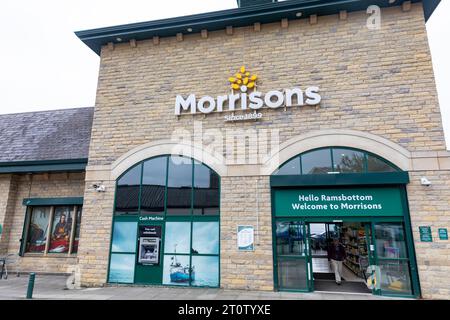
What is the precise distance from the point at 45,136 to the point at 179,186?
8628mm

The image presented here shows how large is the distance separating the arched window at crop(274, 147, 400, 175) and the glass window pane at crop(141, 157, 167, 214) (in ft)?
12.9

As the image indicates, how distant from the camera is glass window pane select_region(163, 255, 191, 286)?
9186 millimetres

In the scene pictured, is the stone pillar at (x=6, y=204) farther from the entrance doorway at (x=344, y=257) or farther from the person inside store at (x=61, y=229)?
the entrance doorway at (x=344, y=257)

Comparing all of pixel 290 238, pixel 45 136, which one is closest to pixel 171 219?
pixel 290 238

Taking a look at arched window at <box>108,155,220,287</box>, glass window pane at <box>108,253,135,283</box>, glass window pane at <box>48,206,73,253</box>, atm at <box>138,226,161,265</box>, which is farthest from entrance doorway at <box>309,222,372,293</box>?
glass window pane at <box>48,206,73,253</box>

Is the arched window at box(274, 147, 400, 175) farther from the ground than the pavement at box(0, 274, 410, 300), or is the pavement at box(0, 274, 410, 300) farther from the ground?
the arched window at box(274, 147, 400, 175)

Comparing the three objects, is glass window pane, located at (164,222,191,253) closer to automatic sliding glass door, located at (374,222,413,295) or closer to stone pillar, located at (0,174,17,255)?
automatic sliding glass door, located at (374,222,413,295)

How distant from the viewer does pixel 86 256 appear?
32.1ft

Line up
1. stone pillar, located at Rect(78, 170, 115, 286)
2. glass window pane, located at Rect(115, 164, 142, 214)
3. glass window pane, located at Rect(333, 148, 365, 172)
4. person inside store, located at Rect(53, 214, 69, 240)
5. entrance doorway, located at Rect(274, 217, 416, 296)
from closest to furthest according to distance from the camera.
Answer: entrance doorway, located at Rect(274, 217, 416, 296), glass window pane, located at Rect(333, 148, 365, 172), stone pillar, located at Rect(78, 170, 115, 286), glass window pane, located at Rect(115, 164, 142, 214), person inside store, located at Rect(53, 214, 69, 240)

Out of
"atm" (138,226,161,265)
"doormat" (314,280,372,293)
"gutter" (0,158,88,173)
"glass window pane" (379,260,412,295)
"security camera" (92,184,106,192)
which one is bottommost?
"doormat" (314,280,372,293)

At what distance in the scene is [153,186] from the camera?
1002cm

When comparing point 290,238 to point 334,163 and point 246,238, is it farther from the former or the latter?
point 334,163

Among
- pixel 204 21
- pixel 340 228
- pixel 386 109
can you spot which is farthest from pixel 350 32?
pixel 340 228

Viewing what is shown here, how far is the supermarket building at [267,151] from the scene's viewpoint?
8383mm
